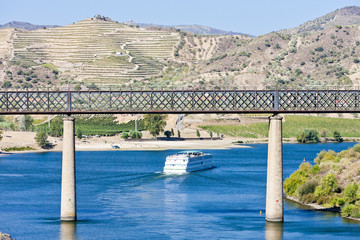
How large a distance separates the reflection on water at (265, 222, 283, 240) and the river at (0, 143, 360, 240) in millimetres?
90

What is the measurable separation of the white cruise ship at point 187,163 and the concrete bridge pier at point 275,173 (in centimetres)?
5842

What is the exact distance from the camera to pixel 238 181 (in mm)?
117312

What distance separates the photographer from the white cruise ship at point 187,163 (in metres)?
133

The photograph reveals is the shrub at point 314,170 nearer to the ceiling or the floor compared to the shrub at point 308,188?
nearer to the ceiling

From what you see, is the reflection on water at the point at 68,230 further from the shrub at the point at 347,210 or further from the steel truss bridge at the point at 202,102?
the shrub at the point at 347,210

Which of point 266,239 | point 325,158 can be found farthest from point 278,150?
point 325,158

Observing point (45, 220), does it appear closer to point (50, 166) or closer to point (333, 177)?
point (333, 177)

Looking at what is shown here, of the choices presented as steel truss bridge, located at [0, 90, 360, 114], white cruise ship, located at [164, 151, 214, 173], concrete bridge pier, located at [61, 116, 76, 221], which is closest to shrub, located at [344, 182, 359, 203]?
steel truss bridge, located at [0, 90, 360, 114]

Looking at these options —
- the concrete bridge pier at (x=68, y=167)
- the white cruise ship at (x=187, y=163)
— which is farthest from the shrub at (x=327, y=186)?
the white cruise ship at (x=187, y=163)

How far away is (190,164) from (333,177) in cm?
5096

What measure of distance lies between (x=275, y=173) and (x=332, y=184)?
17.2m

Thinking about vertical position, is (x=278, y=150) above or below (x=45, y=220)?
above

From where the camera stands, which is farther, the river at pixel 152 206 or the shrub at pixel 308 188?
the shrub at pixel 308 188

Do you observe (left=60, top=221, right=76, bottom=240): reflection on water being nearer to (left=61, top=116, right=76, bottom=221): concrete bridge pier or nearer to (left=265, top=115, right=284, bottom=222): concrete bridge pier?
(left=61, top=116, right=76, bottom=221): concrete bridge pier
